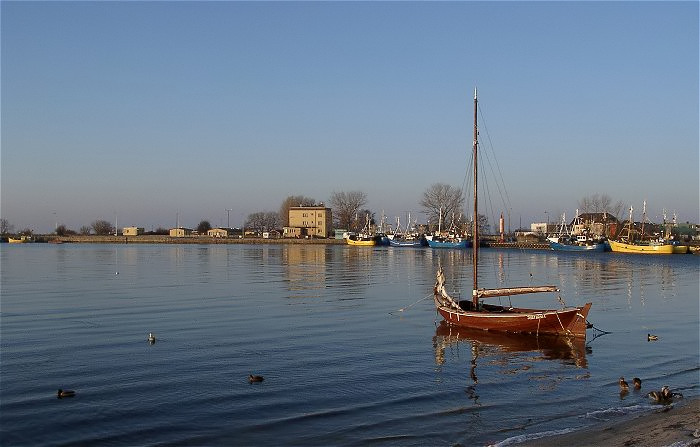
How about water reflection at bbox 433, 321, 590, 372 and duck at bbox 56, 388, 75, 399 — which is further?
water reflection at bbox 433, 321, 590, 372

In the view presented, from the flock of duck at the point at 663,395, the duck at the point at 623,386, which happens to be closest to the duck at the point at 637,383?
the duck at the point at 623,386

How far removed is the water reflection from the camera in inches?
1061

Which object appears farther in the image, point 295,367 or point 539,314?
point 539,314

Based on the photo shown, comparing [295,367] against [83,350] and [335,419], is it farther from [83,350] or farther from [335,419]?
[83,350]

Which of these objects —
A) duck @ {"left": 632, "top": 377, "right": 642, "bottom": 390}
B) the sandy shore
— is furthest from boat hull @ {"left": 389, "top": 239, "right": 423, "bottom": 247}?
the sandy shore

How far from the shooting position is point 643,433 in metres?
16.2

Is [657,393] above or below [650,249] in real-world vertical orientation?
below

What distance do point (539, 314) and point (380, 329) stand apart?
768 cm

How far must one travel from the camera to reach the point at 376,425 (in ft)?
57.2

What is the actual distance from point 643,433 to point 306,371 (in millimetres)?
11216

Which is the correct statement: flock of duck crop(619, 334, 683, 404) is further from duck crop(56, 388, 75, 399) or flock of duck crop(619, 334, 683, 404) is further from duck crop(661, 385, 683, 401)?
duck crop(56, 388, 75, 399)

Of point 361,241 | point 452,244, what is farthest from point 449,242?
point 361,241

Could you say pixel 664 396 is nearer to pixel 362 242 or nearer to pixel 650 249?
pixel 650 249

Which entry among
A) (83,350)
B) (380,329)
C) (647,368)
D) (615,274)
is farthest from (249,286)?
(615,274)
